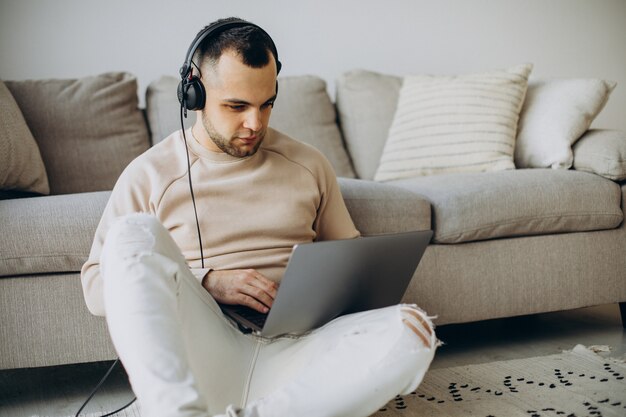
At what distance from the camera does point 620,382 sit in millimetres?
1597

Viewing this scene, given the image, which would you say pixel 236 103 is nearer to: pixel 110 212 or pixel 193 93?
pixel 193 93

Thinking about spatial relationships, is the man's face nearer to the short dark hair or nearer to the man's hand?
the short dark hair

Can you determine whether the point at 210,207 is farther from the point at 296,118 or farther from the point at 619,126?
the point at 619,126

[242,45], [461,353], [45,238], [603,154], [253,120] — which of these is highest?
[242,45]

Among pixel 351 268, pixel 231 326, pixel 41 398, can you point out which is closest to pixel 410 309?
pixel 351 268

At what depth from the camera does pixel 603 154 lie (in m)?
2.15

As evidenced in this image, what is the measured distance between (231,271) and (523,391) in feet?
2.44

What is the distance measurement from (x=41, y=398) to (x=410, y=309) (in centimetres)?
109

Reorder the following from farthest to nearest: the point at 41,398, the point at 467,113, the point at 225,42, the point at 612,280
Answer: the point at 467,113
the point at 612,280
the point at 41,398
the point at 225,42

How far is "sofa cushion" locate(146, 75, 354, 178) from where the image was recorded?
2.39 m

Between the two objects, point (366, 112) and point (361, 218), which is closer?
point (361, 218)

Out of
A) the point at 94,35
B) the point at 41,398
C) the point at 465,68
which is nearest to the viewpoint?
the point at 41,398

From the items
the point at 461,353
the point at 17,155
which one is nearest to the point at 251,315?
Answer: the point at 461,353

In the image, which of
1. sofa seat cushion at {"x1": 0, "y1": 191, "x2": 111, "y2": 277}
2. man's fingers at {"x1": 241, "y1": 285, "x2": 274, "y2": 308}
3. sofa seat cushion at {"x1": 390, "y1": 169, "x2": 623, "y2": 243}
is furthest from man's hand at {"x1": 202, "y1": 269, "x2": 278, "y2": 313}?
sofa seat cushion at {"x1": 390, "y1": 169, "x2": 623, "y2": 243}
